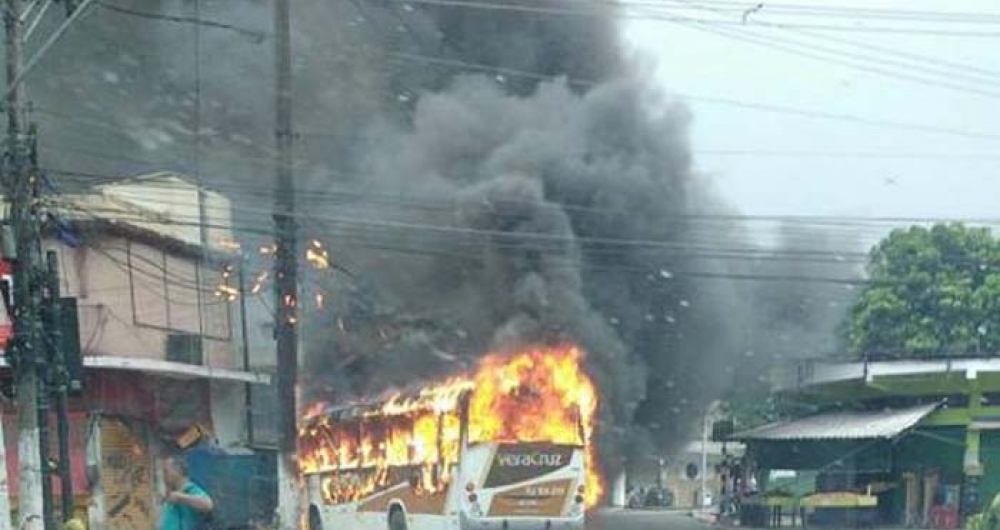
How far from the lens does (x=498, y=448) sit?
16.8 m

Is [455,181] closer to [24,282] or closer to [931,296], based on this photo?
[24,282]

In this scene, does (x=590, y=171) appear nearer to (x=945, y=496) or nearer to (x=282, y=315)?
(x=282, y=315)

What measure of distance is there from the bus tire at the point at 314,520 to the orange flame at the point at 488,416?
88.6 inches

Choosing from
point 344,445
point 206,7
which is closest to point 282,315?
point 344,445

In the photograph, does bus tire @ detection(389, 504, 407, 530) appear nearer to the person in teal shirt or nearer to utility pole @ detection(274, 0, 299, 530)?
utility pole @ detection(274, 0, 299, 530)

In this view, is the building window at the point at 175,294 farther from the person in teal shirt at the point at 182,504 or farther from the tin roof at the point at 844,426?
the person in teal shirt at the point at 182,504

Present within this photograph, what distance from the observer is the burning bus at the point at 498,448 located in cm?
1683

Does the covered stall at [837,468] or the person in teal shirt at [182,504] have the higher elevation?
the person in teal shirt at [182,504]

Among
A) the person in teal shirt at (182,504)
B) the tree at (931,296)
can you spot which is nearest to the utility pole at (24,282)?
the person in teal shirt at (182,504)

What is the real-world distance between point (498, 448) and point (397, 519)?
257 cm

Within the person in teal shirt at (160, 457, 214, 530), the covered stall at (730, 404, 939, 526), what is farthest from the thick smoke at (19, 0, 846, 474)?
the person in teal shirt at (160, 457, 214, 530)

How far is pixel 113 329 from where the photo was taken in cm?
2175

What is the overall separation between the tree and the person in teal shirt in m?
26.4

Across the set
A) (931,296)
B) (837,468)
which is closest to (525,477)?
(837,468)
